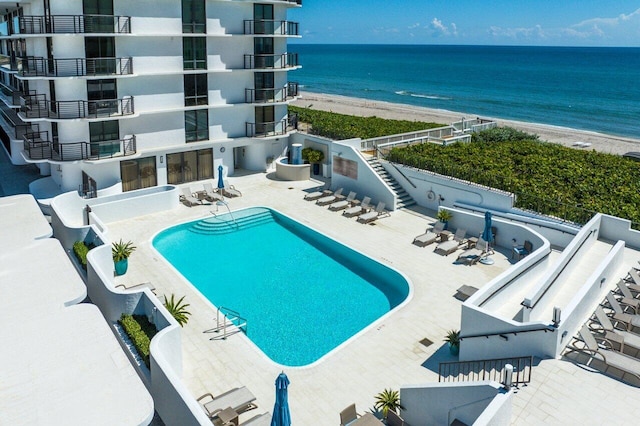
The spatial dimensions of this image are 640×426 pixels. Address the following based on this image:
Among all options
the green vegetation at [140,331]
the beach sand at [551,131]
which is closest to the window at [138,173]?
the green vegetation at [140,331]

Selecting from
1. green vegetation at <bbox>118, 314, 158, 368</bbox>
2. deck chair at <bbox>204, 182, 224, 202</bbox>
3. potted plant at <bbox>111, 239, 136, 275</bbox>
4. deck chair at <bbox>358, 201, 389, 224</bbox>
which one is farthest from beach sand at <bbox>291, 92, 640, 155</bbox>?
green vegetation at <bbox>118, 314, 158, 368</bbox>

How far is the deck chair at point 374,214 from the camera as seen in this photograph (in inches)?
1154

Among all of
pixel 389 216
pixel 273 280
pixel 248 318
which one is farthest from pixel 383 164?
pixel 248 318

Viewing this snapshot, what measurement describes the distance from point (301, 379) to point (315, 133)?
24.3 metres

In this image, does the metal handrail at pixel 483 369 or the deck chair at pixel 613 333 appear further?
the deck chair at pixel 613 333

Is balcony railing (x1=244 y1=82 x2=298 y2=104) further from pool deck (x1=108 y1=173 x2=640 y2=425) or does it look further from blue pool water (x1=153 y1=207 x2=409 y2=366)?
pool deck (x1=108 y1=173 x2=640 y2=425)

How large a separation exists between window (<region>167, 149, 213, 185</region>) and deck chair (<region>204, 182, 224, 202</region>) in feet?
6.62

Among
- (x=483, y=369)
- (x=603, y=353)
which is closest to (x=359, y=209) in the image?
(x=483, y=369)

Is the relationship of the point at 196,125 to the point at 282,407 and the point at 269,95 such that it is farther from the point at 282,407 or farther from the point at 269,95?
the point at 282,407

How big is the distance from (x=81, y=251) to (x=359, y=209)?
1462 cm

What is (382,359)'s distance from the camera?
1727 centimetres

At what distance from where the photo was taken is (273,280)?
23.2 meters

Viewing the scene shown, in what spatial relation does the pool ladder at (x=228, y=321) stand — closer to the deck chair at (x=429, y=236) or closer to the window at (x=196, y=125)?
the deck chair at (x=429, y=236)

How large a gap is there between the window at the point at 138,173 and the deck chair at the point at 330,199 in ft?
33.3
